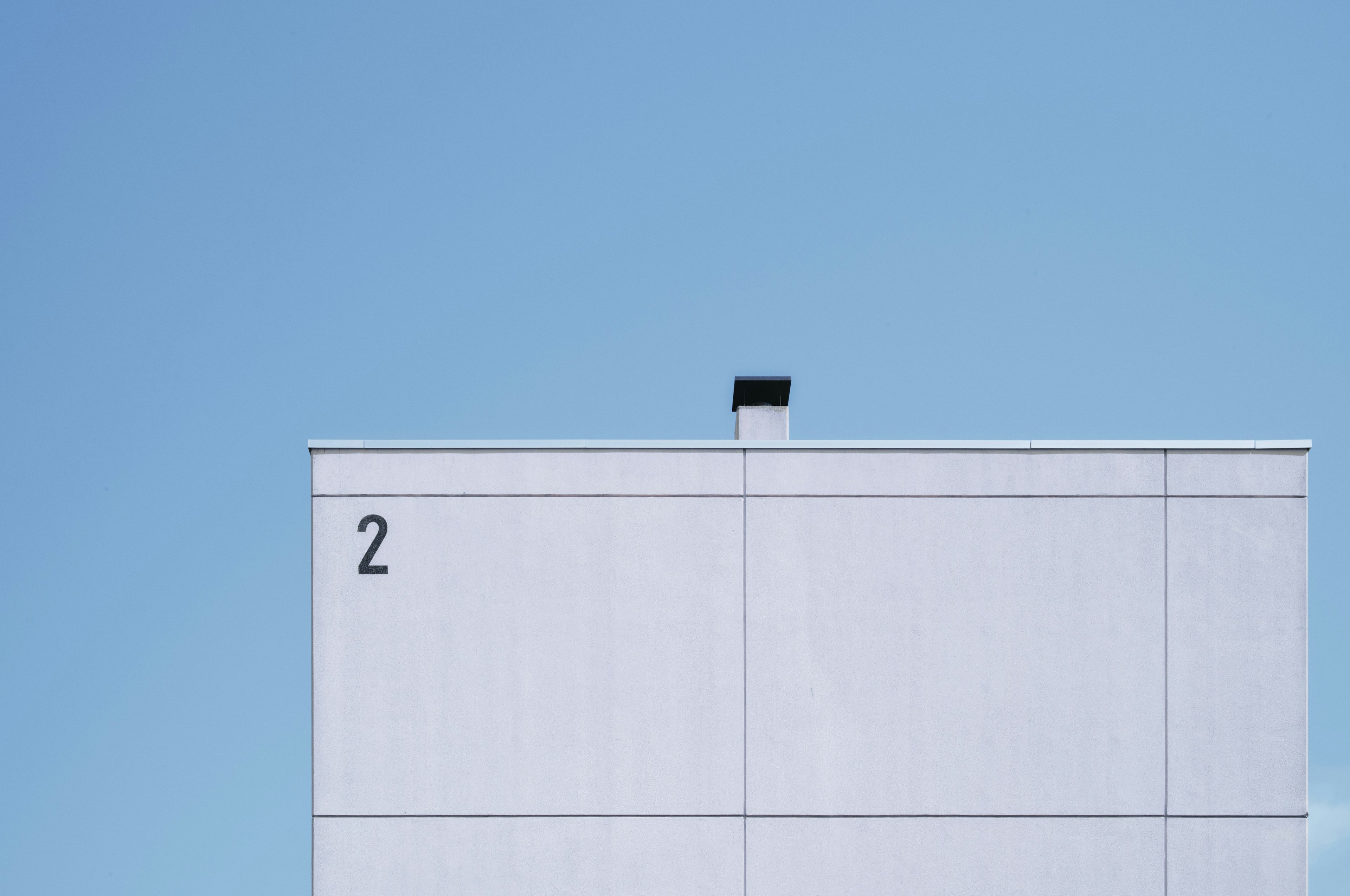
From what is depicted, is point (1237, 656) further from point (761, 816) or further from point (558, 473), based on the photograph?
point (558, 473)

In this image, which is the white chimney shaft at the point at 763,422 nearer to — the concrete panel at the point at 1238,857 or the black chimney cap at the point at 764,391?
the black chimney cap at the point at 764,391

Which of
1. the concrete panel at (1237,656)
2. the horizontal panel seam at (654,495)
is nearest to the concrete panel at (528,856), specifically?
the horizontal panel seam at (654,495)

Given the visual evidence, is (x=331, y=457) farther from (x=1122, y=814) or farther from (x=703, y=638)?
(x=1122, y=814)

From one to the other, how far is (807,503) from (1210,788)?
3.80 meters

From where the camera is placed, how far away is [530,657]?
8.56 meters

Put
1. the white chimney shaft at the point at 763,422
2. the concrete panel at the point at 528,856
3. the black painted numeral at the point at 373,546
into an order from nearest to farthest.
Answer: the concrete panel at the point at 528,856, the black painted numeral at the point at 373,546, the white chimney shaft at the point at 763,422

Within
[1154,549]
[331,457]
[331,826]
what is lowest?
[331,826]

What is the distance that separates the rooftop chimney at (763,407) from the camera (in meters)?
9.48

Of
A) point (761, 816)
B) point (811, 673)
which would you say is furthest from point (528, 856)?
point (811, 673)

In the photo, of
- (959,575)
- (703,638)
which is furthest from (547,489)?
(959,575)

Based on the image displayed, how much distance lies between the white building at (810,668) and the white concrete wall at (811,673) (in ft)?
0.07

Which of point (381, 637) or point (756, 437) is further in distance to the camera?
point (756, 437)

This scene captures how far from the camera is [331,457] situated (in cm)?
867

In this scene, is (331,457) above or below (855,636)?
above
